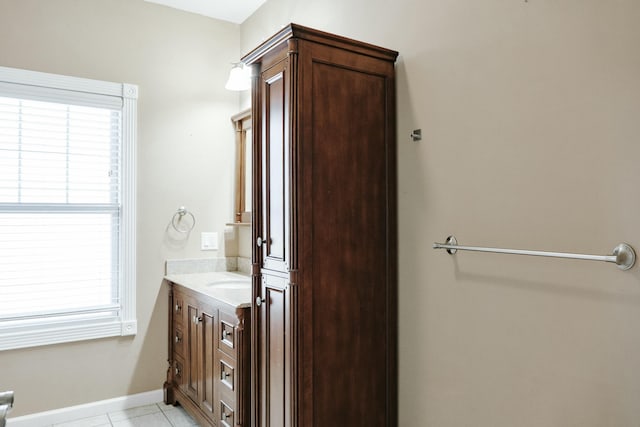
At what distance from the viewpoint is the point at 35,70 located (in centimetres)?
289

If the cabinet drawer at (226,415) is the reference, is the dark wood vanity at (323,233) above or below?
above

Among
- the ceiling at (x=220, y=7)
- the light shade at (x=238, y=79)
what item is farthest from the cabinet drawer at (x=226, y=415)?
the ceiling at (x=220, y=7)

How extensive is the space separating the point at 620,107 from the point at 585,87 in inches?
5.0

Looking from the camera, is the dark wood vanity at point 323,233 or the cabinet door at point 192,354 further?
the cabinet door at point 192,354

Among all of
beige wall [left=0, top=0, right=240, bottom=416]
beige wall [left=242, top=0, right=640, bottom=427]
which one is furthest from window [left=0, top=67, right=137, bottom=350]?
beige wall [left=242, top=0, right=640, bottom=427]

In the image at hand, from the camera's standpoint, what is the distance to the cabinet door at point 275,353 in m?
1.89

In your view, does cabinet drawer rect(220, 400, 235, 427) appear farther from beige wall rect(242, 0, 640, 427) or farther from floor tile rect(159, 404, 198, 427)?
beige wall rect(242, 0, 640, 427)

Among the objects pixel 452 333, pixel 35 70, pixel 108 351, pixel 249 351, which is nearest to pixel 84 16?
pixel 35 70

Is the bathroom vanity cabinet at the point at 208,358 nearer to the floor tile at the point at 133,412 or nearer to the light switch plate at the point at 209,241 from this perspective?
the floor tile at the point at 133,412

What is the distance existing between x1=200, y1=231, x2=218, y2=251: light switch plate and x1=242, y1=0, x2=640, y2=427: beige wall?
1824 mm

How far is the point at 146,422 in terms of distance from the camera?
2945 mm

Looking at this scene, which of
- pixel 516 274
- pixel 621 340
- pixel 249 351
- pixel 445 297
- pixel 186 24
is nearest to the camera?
pixel 621 340

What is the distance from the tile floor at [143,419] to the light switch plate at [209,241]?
111 centimetres

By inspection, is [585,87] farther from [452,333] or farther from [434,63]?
[452,333]
